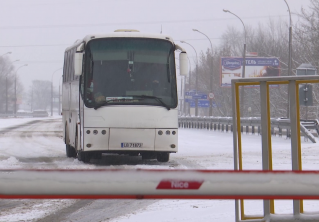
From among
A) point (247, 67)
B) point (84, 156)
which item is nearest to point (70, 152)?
point (84, 156)

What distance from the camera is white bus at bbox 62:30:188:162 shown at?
1562cm

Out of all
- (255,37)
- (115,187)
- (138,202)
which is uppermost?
(255,37)

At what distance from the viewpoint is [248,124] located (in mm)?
32969

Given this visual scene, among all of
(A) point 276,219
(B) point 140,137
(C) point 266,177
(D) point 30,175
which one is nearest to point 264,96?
(A) point 276,219

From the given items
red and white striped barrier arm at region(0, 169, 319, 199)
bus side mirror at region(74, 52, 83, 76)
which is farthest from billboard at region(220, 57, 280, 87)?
red and white striped barrier arm at region(0, 169, 319, 199)

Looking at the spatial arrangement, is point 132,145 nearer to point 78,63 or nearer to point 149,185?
point 78,63

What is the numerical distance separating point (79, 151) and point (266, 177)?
13100mm

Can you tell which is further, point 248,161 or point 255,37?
point 255,37

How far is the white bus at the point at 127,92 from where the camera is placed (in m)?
15.6

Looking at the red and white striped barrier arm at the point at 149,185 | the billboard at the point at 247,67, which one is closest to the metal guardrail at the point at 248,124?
the billboard at the point at 247,67

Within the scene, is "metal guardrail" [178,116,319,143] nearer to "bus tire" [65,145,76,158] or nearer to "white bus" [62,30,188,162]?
"bus tire" [65,145,76,158]

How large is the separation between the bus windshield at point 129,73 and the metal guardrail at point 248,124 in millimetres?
9861

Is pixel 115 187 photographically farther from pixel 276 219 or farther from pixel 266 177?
pixel 276 219

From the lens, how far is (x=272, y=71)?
62750 millimetres
